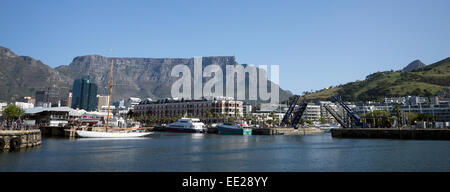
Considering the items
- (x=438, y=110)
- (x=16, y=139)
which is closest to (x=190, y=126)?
(x=16, y=139)

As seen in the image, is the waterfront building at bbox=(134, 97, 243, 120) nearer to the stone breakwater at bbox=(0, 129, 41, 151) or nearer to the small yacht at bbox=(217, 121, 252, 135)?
the small yacht at bbox=(217, 121, 252, 135)

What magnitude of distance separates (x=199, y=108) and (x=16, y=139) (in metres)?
117

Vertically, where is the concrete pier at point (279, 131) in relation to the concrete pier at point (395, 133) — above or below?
below

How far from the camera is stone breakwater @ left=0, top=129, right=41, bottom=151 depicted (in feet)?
113

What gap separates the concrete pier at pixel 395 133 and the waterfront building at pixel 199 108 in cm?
7301

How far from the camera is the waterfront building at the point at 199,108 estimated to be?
146625mm

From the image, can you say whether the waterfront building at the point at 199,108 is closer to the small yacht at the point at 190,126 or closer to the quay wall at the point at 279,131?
the small yacht at the point at 190,126

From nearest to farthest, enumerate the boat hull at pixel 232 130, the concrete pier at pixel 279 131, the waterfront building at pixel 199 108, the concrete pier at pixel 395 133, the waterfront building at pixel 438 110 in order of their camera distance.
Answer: the concrete pier at pixel 395 133 → the concrete pier at pixel 279 131 → the boat hull at pixel 232 130 → the waterfront building at pixel 438 110 → the waterfront building at pixel 199 108

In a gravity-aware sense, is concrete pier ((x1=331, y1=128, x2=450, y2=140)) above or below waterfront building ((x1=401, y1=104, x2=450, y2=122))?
below

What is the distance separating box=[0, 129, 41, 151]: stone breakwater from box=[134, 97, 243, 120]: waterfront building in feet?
331

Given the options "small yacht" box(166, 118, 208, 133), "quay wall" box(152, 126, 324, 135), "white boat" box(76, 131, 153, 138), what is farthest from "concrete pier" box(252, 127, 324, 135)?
"white boat" box(76, 131, 153, 138)

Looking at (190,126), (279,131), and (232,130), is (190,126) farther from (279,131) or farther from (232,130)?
(279,131)

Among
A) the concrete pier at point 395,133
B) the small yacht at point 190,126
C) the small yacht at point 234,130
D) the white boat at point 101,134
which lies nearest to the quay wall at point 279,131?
the small yacht at point 234,130

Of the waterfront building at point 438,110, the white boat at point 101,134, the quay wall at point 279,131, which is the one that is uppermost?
the waterfront building at point 438,110
